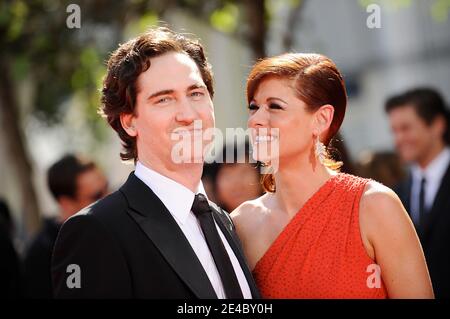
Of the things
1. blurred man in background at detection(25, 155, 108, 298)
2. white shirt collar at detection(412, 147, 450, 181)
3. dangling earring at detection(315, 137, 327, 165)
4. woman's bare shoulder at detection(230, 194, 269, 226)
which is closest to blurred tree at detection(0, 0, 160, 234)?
blurred man in background at detection(25, 155, 108, 298)

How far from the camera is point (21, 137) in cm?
1217

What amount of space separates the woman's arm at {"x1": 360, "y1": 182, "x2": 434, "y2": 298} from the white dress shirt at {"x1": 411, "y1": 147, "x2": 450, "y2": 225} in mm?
2928

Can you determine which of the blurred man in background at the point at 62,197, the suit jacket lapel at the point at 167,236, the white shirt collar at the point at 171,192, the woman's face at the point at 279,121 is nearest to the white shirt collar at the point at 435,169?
the blurred man in background at the point at 62,197

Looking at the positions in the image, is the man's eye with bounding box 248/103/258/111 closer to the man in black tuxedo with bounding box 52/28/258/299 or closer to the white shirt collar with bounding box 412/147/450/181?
the man in black tuxedo with bounding box 52/28/258/299

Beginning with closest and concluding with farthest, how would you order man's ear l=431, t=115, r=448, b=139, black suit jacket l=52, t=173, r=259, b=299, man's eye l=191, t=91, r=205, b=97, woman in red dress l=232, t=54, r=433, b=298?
1. black suit jacket l=52, t=173, r=259, b=299
2. man's eye l=191, t=91, r=205, b=97
3. woman in red dress l=232, t=54, r=433, b=298
4. man's ear l=431, t=115, r=448, b=139

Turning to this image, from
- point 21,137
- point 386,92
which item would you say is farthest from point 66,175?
point 386,92

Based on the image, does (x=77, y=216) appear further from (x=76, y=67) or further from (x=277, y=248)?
(x=76, y=67)

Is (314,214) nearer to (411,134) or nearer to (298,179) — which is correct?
(298,179)

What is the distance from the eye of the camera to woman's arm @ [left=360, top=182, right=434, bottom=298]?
3486 millimetres

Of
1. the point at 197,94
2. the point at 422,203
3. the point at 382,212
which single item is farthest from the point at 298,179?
the point at 422,203

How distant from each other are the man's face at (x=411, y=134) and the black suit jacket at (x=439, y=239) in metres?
0.54

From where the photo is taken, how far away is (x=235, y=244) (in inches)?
138

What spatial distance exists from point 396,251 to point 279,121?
2.48 ft

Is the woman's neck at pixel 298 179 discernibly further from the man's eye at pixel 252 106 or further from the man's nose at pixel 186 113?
the man's nose at pixel 186 113
